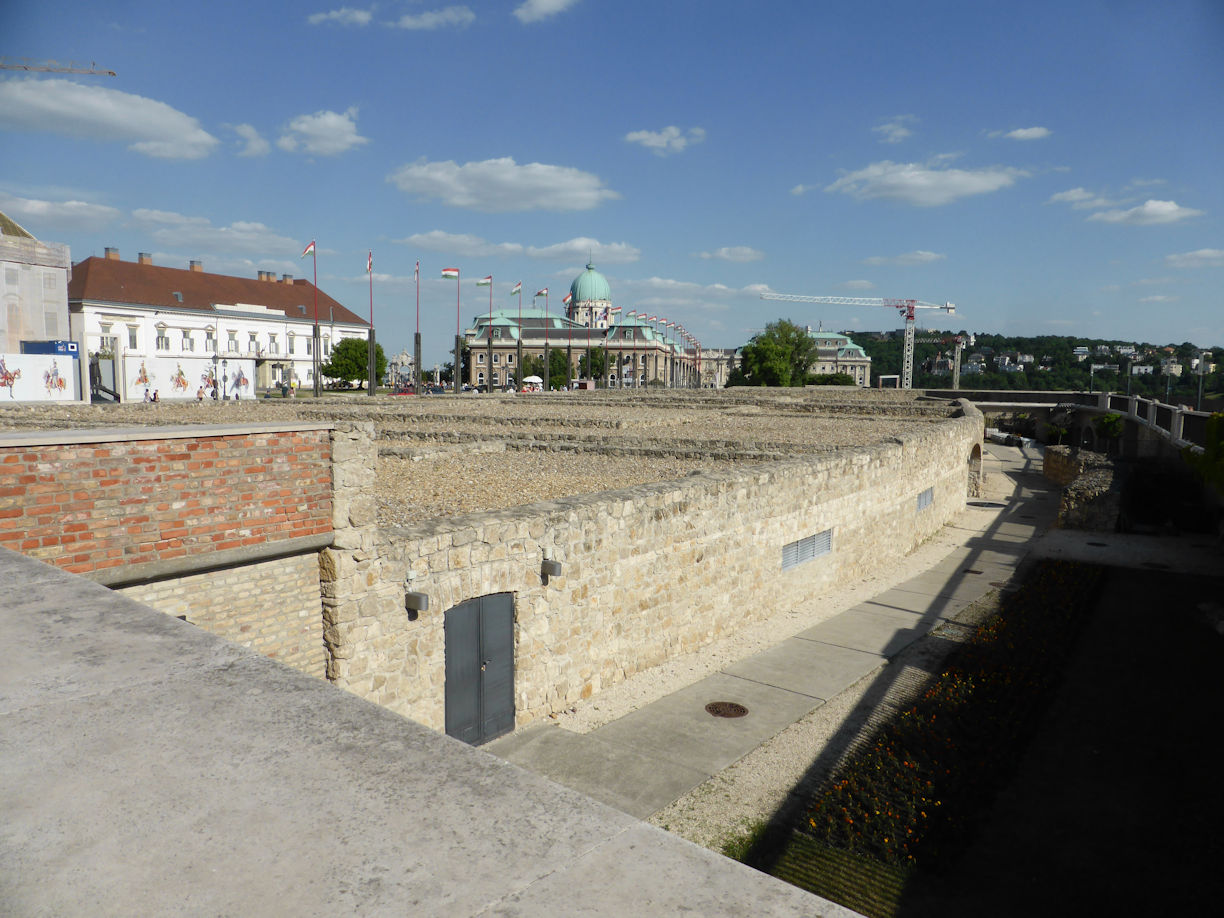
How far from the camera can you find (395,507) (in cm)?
1154

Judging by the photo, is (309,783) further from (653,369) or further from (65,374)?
(653,369)

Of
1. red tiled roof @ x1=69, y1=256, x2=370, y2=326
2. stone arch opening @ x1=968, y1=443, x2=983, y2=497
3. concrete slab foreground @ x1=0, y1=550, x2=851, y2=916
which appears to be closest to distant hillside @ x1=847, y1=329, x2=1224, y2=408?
stone arch opening @ x1=968, y1=443, x2=983, y2=497

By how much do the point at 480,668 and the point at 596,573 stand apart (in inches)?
82.3

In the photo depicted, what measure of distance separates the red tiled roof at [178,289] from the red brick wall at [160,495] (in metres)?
77.3

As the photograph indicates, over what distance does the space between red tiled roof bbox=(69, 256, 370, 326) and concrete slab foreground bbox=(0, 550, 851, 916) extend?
8250cm

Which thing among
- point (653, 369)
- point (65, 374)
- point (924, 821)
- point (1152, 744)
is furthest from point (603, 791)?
point (653, 369)

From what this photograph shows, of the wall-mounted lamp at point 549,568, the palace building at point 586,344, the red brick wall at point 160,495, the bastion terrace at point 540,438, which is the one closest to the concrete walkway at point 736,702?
the wall-mounted lamp at point 549,568

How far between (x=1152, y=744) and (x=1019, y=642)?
322 cm

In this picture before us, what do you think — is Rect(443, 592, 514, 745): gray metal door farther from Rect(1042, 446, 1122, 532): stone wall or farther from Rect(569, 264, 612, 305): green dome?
Rect(569, 264, 612, 305): green dome

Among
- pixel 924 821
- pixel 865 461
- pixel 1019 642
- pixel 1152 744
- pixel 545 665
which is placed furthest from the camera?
pixel 865 461

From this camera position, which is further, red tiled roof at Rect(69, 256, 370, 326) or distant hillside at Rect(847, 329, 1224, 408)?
distant hillside at Rect(847, 329, 1224, 408)

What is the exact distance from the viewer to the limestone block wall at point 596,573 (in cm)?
835

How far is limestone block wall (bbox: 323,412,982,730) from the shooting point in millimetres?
8352

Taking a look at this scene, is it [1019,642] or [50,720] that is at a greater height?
[50,720]
